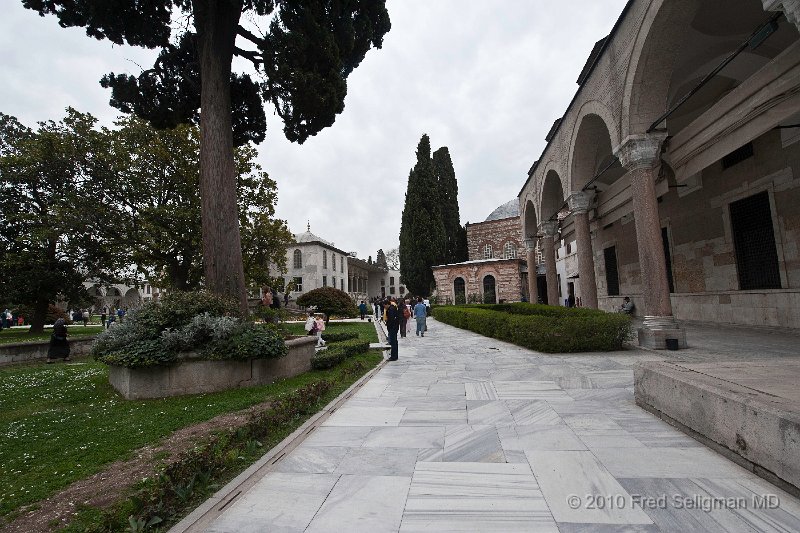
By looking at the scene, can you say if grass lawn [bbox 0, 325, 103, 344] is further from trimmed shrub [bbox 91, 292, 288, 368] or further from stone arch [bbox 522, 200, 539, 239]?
stone arch [bbox 522, 200, 539, 239]

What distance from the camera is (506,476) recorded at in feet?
10.0

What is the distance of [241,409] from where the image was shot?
5633 millimetres

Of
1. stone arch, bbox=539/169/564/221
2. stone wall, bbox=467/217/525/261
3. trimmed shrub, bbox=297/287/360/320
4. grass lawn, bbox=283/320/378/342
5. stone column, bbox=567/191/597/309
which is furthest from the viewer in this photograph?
stone wall, bbox=467/217/525/261

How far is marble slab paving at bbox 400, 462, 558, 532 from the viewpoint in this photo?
2.39 meters

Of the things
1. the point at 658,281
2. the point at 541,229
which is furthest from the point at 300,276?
the point at 658,281

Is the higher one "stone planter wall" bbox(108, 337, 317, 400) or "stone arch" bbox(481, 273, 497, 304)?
"stone arch" bbox(481, 273, 497, 304)

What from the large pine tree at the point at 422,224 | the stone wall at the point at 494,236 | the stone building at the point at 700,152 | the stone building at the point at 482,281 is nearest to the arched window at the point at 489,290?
the stone building at the point at 482,281

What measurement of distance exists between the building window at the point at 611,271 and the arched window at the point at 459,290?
17.8 metres

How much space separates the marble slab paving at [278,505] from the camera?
245 cm

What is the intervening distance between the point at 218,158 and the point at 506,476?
30.0 ft

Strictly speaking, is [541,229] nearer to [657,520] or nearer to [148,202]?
[657,520]

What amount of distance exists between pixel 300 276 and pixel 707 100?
41.6 m

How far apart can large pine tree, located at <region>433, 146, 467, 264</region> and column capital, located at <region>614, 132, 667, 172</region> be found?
31.3 meters

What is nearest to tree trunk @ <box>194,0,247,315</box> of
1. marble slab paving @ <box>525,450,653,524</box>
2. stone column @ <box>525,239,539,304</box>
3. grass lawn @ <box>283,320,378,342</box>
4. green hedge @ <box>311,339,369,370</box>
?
green hedge @ <box>311,339,369,370</box>
